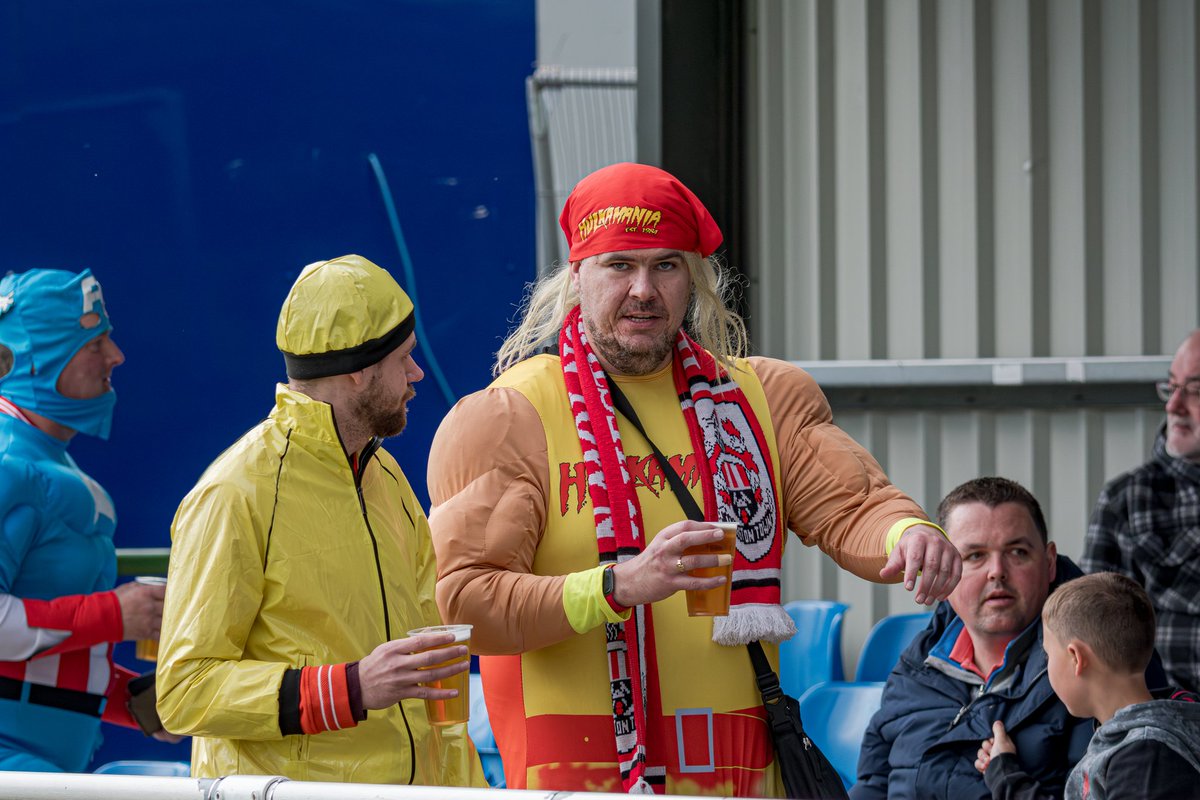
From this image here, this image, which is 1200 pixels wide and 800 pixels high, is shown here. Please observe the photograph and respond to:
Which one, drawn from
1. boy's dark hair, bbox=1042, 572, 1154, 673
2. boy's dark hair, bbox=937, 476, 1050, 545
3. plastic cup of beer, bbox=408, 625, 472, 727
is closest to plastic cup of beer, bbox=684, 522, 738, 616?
plastic cup of beer, bbox=408, 625, 472, 727

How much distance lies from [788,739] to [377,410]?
34.7 inches

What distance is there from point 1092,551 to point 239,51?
3.84 meters

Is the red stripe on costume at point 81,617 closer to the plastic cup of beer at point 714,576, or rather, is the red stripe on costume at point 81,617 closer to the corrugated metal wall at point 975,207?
the plastic cup of beer at point 714,576

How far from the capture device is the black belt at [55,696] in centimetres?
326

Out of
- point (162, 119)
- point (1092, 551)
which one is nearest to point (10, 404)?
point (162, 119)

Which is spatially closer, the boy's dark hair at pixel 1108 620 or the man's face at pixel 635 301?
the man's face at pixel 635 301

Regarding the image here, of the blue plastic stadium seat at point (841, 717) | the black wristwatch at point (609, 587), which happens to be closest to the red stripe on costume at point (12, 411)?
the black wristwatch at point (609, 587)

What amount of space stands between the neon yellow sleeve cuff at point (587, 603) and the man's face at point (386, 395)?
0.38m

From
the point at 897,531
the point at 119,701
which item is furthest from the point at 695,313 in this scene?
the point at 119,701

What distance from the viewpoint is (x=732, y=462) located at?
253 cm

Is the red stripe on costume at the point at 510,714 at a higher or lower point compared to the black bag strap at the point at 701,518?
lower

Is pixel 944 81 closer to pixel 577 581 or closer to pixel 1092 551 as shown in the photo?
pixel 1092 551

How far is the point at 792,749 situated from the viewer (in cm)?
242

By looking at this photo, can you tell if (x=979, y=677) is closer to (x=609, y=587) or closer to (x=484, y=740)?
(x=609, y=587)
